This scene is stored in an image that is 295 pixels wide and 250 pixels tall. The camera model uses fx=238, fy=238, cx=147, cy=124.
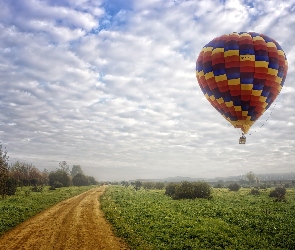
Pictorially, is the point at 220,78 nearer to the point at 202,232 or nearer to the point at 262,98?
the point at 262,98

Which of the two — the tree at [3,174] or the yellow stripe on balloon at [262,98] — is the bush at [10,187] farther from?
the yellow stripe on balloon at [262,98]

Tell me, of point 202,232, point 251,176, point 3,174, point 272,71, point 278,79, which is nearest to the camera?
point 202,232

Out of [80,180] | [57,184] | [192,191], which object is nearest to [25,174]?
[57,184]

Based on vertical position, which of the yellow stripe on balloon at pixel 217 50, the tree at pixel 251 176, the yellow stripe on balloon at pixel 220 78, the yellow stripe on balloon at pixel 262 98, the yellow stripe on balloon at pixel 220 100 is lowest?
the tree at pixel 251 176

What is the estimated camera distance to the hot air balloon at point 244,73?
21.0 meters

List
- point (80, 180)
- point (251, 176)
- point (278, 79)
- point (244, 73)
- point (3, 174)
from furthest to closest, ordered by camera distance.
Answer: point (251, 176)
point (80, 180)
point (3, 174)
point (278, 79)
point (244, 73)

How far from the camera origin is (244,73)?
21.1 metres

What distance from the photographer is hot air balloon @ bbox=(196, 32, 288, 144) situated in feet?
69.1

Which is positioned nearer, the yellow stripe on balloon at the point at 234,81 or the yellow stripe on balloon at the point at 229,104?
the yellow stripe on balloon at the point at 234,81

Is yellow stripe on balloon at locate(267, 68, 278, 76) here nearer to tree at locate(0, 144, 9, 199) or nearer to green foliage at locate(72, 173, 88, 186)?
tree at locate(0, 144, 9, 199)

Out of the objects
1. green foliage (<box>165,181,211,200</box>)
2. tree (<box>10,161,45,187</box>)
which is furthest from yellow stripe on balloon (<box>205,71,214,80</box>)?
tree (<box>10,161,45,187</box>)

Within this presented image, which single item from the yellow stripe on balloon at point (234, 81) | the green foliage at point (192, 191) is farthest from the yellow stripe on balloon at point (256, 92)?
the green foliage at point (192, 191)

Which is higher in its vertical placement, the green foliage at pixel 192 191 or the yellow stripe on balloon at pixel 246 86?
the yellow stripe on balloon at pixel 246 86

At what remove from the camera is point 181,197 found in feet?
153
